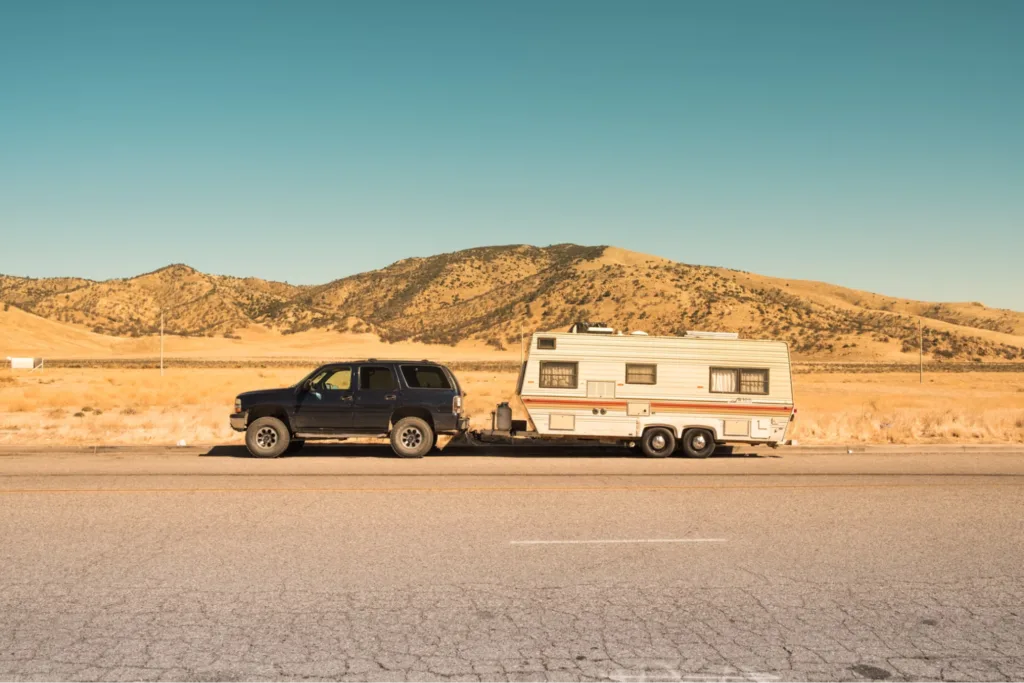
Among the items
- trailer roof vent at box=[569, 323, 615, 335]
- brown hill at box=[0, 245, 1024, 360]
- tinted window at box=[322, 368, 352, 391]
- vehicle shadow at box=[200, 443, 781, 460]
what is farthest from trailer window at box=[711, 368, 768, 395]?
brown hill at box=[0, 245, 1024, 360]

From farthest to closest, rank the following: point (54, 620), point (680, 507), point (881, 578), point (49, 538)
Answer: point (680, 507) < point (49, 538) < point (881, 578) < point (54, 620)

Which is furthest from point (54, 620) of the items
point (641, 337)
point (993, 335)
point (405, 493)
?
point (993, 335)

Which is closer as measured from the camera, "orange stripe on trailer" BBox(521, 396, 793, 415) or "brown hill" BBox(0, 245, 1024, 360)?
"orange stripe on trailer" BBox(521, 396, 793, 415)

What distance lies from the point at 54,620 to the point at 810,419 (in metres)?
26.4

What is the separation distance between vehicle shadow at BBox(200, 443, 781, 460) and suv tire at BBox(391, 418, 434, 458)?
0.91 feet

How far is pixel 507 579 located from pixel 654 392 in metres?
11.2

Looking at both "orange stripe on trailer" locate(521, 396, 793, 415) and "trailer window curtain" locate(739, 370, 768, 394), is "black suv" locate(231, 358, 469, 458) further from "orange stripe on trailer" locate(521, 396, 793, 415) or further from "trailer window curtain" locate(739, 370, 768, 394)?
"trailer window curtain" locate(739, 370, 768, 394)

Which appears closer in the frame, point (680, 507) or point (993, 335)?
point (680, 507)

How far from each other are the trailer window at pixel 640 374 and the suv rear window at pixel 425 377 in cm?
384

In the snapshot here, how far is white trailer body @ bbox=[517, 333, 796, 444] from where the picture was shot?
18375 mm

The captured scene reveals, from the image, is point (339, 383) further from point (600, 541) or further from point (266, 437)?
point (600, 541)

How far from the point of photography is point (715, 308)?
11312 cm

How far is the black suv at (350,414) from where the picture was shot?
1759 centimetres

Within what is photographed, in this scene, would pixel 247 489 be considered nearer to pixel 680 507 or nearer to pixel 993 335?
pixel 680 507
